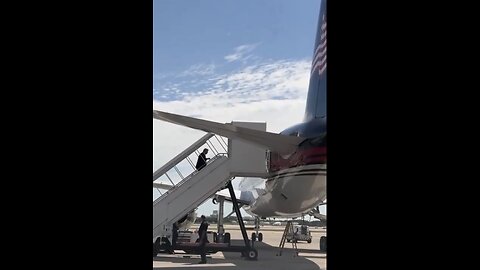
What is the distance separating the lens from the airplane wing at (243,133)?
521 cm

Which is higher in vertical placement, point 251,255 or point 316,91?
point 316,91

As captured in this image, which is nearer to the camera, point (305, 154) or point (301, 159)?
point (305, 154)

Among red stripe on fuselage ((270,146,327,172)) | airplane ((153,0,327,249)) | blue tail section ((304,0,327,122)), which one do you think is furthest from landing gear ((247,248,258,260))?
blue tail section ((304,0,327,122))

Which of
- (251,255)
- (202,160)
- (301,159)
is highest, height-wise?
(202,160)

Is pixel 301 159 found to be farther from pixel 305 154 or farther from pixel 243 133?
pixel 243 133

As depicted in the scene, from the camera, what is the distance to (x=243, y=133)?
6270 mm

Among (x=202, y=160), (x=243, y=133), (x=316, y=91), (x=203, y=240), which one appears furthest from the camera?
(x=203, y=240)

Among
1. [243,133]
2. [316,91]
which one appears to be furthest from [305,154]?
[243,133]

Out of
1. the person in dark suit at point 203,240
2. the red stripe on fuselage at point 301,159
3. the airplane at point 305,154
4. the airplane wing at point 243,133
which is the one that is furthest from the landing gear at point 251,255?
the airplane wing at point 243,133

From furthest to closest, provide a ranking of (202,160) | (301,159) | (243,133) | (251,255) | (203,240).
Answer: (251,255), (203,240), (202,160), (301,159), (243,133)

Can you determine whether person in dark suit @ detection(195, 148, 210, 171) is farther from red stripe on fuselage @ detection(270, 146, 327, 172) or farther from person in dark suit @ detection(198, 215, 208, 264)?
red stripe on fuselage @ detection(270, 146, 327, 172)

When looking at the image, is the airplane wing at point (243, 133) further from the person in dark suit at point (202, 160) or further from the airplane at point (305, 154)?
the person in dark suit at point (202, 160)
